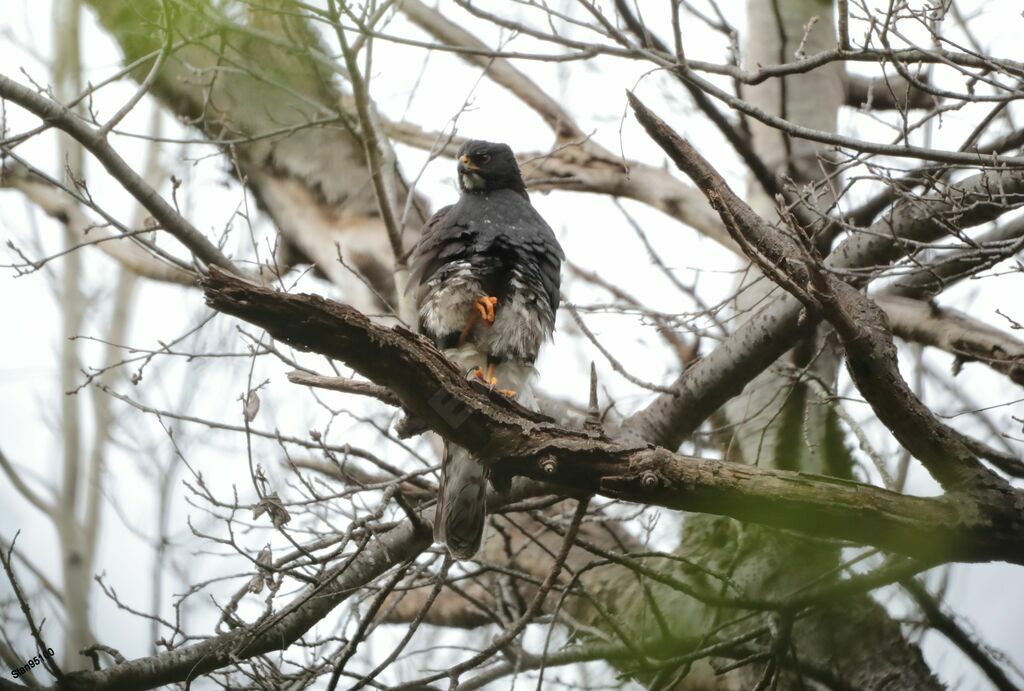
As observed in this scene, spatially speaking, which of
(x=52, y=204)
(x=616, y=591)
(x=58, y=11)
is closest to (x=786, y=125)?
(x=616, y=591)

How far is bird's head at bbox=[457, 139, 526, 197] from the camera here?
514 centimetres

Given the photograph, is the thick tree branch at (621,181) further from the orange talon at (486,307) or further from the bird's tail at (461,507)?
the bird's tail at (461,507)

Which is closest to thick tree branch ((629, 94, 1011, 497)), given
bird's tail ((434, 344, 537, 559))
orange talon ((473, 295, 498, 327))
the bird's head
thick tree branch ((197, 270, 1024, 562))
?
thick tree branch ((197, 270, 1024, 562))

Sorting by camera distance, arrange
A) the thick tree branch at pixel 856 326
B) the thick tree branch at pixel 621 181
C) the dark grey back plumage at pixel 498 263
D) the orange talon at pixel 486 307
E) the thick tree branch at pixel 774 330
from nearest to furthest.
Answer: the thick tree branch at pixel 856 326 → the thick tree branch at pixel 774 330 → the orange talon at pixel 486 307 → the dark grey back plumage at pixel 498 263 → the thick tree branch at pixel 621 181

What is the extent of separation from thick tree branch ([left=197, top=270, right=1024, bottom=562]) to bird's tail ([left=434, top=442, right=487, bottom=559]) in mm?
843

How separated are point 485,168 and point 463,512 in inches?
81.7

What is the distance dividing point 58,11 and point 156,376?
3430 millimetres

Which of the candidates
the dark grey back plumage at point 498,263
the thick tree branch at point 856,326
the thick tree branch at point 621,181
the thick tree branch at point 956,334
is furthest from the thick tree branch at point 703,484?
the thick tree branch at point 621,181

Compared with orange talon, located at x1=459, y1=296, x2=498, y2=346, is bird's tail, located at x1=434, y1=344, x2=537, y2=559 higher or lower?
lower

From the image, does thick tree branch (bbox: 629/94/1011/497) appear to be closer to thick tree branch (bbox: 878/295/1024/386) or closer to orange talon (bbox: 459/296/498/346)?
thick tree branch (bbox: 878/295/1024/386)

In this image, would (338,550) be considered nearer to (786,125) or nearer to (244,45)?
(786,125)

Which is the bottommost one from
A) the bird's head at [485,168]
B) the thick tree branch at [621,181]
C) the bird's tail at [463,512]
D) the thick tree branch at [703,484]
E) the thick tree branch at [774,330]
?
the thick tree branch at [703,484]

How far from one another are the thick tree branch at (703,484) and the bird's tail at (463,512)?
2.77 ft

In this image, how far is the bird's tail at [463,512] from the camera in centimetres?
393
